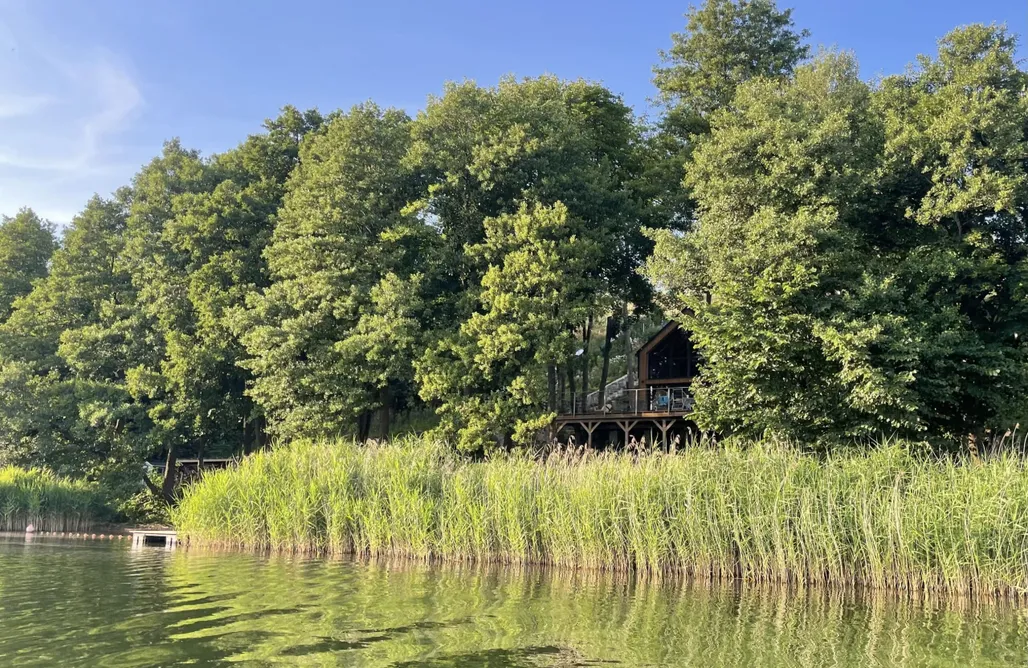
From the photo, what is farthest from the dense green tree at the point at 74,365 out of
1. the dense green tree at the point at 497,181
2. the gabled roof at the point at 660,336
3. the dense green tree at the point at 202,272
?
the gabled roof at the point at 660,336

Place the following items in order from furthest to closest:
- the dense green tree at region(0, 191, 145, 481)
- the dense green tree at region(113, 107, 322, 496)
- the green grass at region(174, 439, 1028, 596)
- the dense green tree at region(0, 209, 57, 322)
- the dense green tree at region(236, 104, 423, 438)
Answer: the dense green tree at region(0, 209, 57, 322), the dense green tree at region(113, 107, 322, 496), the dense green tree at region(0, 191, 145, 481), the dense green tree at region(236, 104, 423, 438), the green grass at region(174, 439, 1028, 596)

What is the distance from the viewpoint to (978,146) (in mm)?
17719

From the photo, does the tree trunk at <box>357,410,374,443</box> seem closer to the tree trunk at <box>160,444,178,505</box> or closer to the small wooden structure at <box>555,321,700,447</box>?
the small wooden structure at <box>555,321,700,447</box>

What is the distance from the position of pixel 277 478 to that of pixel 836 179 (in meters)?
14.5

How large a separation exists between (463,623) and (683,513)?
442 cm

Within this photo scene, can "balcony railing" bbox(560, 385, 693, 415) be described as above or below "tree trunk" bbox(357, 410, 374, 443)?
above

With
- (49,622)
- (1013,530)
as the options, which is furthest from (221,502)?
(1013,530)

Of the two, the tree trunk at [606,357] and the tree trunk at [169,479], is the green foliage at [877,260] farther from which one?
the tree trunk at [169,479]

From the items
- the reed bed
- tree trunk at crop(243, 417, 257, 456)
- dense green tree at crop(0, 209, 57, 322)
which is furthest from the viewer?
dense green tree at crop(0, 209, 57, 322)

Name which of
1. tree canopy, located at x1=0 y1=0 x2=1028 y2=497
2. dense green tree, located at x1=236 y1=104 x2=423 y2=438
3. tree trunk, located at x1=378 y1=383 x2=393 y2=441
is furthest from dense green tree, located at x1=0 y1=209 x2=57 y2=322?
tree trunk, located at x1=378 y1=383 x2=393 y2=441

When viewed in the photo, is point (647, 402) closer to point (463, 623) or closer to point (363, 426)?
point (363, 426)

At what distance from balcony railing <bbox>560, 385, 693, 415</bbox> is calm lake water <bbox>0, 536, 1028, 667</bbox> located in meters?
13.5

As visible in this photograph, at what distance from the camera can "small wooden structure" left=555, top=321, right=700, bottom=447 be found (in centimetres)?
2430

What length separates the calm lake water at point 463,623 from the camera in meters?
6.75
